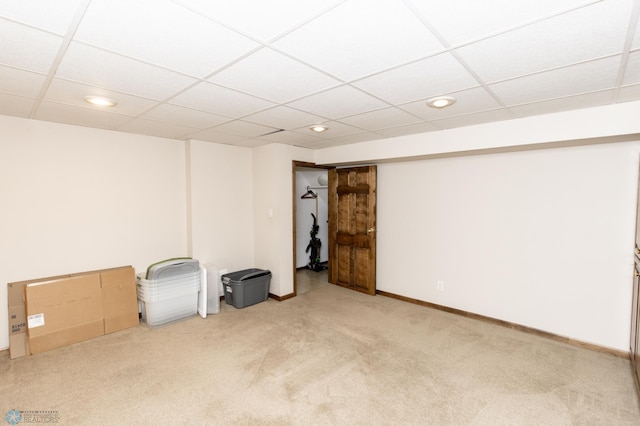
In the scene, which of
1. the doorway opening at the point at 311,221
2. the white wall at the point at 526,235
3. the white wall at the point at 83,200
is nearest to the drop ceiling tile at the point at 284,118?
the white wall at the point at 83,200

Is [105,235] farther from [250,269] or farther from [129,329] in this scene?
[250,269]

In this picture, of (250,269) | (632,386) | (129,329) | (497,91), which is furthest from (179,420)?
(632,386)

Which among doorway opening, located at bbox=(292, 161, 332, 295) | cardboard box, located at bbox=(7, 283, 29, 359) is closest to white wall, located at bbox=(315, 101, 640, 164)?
doorway opening, located at bbox=(292, 161, 332, 295)

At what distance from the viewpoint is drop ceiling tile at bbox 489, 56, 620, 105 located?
1.87 m

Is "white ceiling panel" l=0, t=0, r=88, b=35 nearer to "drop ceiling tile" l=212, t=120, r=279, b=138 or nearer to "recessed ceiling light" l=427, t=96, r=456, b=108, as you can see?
"drop ceiling tile" l=212, t=120, r=279, b=138

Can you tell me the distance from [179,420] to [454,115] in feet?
10.9

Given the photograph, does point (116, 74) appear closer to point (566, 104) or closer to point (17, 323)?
point (17, 323)

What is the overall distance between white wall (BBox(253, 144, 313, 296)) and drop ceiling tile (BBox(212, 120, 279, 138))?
718 mm

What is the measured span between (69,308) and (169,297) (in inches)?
36.6

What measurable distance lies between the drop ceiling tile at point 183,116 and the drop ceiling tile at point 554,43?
7.29 feet

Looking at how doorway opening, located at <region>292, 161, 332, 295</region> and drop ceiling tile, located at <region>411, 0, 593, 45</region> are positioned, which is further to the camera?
doorway opening, located at <region>292, 161, 332, 295</region>

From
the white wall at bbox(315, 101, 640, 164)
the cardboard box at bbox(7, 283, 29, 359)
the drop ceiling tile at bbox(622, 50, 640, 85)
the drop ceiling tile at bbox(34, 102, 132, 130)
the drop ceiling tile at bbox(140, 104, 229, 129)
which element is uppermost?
the drop ceiling tile at bbox(34, 102, 132, 130)

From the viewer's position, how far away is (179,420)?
2.08 meters

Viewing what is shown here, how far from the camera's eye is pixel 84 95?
2.34m
